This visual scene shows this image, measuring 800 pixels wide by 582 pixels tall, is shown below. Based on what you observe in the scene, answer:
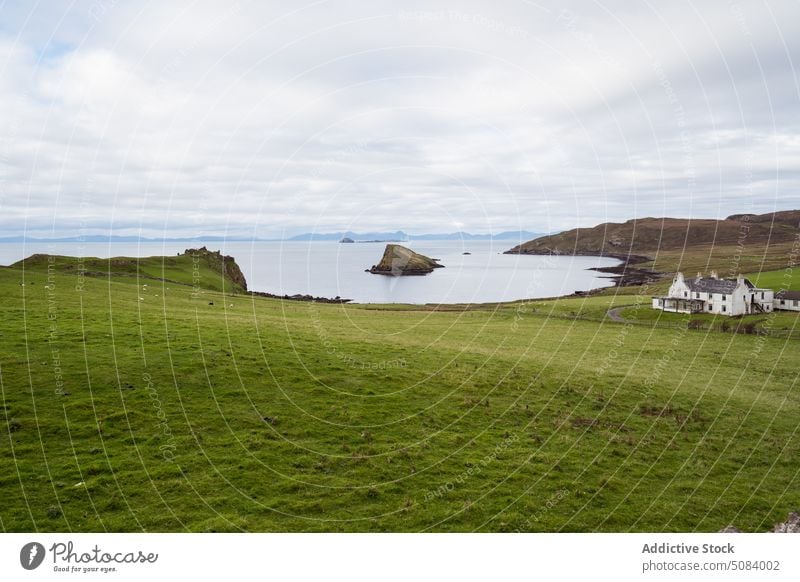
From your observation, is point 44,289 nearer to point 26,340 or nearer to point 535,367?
point 26,340

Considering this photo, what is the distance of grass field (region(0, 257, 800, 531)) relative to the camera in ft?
50.6

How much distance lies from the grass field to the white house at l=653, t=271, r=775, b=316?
4378 cm

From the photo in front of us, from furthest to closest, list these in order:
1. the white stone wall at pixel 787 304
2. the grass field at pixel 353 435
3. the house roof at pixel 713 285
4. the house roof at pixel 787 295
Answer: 1. the house roof at pixel 787 295
2. the house roof at pixel 713 285
3. the white stone wall at pixel 787 304
4. the grass field at pixel 353 435

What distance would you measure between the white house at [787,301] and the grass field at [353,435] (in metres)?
50.2

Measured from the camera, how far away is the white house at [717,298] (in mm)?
78125

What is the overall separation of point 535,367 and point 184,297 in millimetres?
45658

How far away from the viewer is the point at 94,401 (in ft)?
67.2
